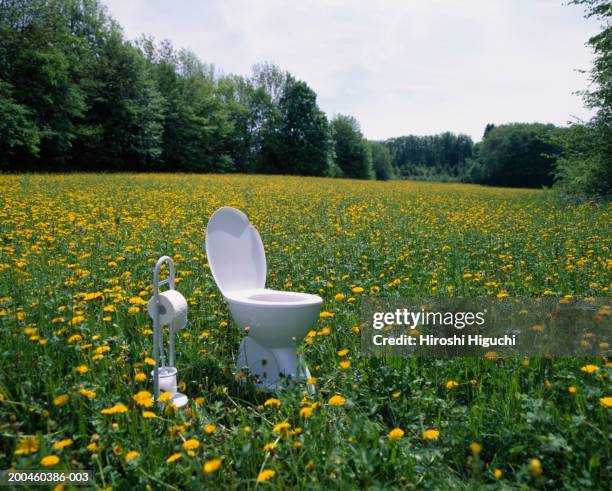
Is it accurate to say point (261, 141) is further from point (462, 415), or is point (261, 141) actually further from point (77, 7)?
point (462, 415)

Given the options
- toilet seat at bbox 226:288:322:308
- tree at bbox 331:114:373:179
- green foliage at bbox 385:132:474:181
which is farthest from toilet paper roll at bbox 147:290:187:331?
green foliage at bbox 385:132:474:181

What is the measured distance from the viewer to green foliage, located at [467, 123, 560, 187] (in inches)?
2183

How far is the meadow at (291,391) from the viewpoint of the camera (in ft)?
5.69

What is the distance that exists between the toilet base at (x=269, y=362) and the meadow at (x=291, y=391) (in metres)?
0.13

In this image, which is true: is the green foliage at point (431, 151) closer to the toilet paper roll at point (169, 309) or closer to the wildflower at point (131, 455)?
the toilet paper roll at point (169, 309)

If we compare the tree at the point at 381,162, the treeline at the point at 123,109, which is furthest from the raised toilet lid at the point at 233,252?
the tree at the point at 381,162

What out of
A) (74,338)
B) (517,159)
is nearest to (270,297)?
(74,338)

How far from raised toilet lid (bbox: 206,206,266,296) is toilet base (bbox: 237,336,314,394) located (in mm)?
422

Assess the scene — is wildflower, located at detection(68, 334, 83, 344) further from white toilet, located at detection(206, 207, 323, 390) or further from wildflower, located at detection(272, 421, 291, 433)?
wildflower, located at detection(272, 421, 291, 433)

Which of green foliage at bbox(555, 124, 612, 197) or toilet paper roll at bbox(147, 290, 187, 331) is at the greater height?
green foliage at bbox(555, 124, 612, 197)

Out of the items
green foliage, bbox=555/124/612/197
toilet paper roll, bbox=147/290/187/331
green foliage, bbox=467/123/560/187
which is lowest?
toilet paper roll, bbox=147/290/187/331

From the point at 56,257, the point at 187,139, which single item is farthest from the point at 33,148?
the point at 56,257

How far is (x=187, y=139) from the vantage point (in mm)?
34188

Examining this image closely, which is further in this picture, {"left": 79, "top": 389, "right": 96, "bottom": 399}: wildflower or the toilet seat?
the toilet seat
